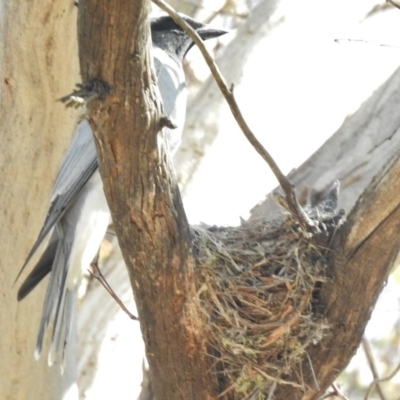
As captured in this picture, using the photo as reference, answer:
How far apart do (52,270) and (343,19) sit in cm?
186

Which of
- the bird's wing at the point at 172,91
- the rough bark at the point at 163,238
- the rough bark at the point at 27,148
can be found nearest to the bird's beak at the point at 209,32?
the bird's wing at the point at 172,91

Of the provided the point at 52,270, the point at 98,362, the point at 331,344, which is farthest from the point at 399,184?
the point at 98,362

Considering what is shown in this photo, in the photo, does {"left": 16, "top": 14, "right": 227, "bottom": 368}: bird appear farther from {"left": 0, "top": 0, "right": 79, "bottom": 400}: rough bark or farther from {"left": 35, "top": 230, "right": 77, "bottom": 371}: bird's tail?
{"left": 0, "top": 0, "right": 79, "bottom": 400}: rough bark

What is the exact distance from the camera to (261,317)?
7.85 feet

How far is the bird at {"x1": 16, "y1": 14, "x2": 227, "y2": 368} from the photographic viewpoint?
271 cm

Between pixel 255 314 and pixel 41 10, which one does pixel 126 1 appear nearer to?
Result: pixel 255 314

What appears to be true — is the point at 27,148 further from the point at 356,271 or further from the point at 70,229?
the point at 356,271

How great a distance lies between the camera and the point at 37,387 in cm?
298

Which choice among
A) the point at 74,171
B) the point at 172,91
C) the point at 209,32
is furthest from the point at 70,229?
the point at 209,32

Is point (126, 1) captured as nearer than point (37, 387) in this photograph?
Yes

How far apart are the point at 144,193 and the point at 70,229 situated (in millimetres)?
855

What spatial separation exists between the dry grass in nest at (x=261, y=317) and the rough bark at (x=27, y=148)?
0.83 m

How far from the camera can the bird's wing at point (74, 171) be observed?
2.68 meters

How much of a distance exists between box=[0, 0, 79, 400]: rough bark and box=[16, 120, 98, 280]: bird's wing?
24cm
